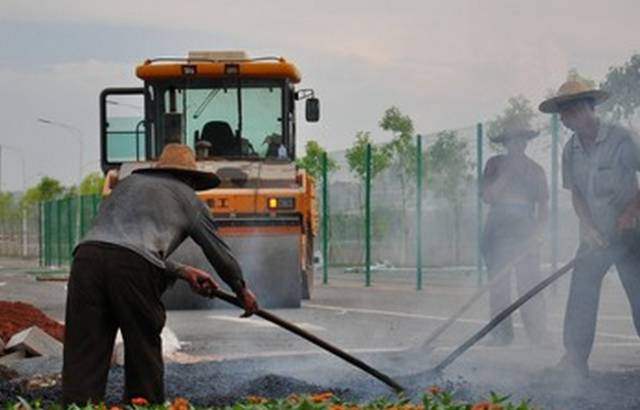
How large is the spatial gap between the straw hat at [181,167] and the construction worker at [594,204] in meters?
2.79

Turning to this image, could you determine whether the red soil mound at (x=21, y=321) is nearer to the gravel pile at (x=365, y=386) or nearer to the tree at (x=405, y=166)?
the gravel pile at (x=365, y=386)

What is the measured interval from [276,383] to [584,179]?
8.24 feet

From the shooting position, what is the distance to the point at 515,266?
13.2 metres

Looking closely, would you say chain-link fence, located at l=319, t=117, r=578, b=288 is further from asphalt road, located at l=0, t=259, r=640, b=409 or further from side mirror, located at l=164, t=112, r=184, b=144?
side mirror, located at l=164, t=112, r=184, b=144

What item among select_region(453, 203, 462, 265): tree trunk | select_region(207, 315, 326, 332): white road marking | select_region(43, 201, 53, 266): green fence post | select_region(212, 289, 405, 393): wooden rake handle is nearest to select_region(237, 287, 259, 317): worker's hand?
select_region(212, 289, 405, 393): wooden rake handle

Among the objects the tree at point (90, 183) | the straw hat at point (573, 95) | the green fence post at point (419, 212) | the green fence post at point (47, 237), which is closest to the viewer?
the straw hat at point (573, 95)

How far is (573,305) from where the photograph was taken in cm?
1029

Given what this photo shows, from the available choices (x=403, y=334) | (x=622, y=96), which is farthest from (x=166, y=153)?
(x=622, y=96)

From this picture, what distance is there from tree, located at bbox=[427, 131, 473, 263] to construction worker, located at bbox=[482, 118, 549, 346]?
8.09 metres

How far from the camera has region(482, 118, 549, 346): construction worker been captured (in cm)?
1305

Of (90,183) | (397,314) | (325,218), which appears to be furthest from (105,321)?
(90,183)

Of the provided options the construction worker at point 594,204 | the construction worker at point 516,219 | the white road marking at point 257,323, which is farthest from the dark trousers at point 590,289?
the white road marking at point 257,323

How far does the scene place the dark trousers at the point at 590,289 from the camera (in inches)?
392

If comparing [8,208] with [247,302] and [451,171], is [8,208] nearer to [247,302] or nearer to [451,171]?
[451,171]
